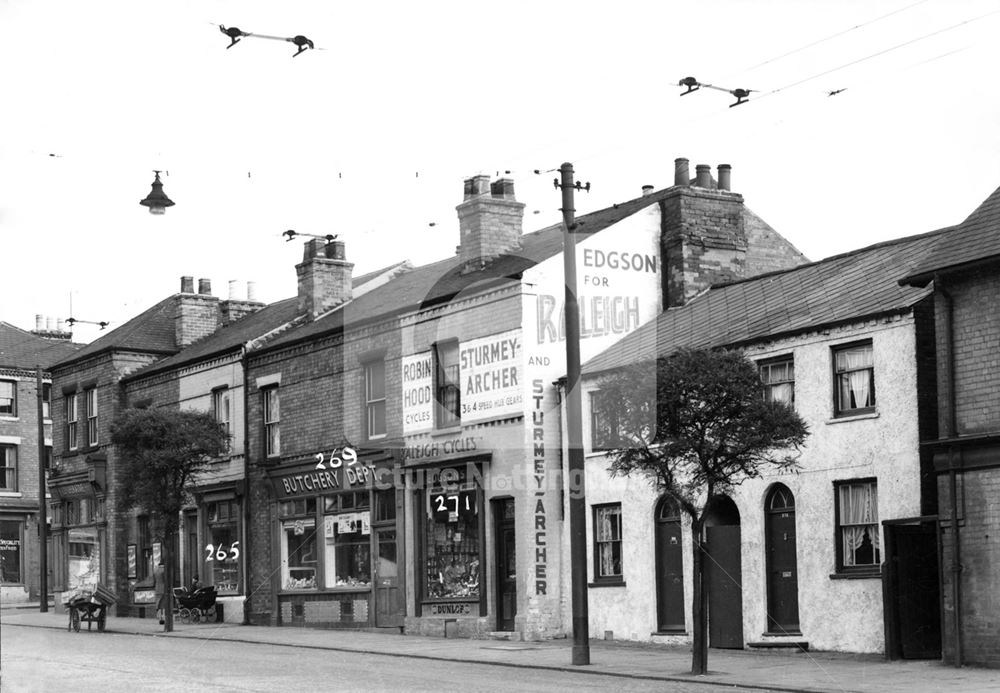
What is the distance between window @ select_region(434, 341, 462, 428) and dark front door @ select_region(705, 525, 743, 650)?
7138 millimetres

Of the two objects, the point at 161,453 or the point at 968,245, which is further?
the point at 161,453

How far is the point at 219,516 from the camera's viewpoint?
39.2 metres

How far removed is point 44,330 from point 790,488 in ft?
150

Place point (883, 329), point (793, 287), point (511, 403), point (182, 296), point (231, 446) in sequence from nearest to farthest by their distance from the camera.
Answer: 1. point (883, 329)
2. point (793, 287)
3. point (511, 403)
4. point (231, 446)
5. point (182, 296)

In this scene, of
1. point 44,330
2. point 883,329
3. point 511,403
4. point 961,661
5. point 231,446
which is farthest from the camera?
point 44,330

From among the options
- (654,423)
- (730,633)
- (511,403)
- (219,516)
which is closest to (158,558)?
(219,516)

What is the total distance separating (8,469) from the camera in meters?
59.3

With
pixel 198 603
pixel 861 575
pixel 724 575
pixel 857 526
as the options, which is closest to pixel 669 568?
pixel 724 575

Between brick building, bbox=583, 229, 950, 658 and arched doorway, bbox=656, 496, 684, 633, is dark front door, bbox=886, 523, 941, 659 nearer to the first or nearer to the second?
brick building, bbox=583, 229, 950, 658

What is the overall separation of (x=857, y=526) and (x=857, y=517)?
14 cm

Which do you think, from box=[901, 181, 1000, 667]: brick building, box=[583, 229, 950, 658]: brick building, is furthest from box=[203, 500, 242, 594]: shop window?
box=[901, 181, 1000, 667]: brick building

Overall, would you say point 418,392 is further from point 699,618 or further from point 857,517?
point 699,618

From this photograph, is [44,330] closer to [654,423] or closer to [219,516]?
[219,516]

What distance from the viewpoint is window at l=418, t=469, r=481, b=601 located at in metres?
30.2
